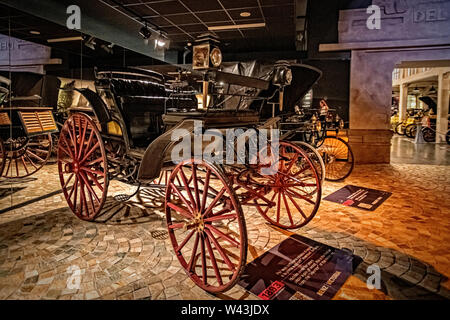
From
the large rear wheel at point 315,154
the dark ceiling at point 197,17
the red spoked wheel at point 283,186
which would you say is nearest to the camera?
the red spoked wheel at point 283,186

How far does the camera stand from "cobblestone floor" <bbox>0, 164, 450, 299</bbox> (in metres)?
1.87

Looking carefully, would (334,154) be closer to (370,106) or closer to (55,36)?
(370,106)

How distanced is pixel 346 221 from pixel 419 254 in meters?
0.83

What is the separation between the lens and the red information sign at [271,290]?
70.9 inches

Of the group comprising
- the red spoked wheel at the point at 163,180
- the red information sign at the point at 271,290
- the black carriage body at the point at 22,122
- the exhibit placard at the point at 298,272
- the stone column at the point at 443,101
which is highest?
the stone column at the point at 443,101

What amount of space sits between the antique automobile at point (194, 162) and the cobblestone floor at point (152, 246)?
184mm

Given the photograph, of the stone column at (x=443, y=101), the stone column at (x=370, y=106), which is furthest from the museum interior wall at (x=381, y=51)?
the stone column at (x=443, y=101)

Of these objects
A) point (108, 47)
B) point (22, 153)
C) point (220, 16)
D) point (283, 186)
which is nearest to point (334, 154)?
point (283, 186)

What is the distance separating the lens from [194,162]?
6.13 feet

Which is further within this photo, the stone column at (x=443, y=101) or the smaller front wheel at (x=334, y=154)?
the stone column at (x=443, y=101)

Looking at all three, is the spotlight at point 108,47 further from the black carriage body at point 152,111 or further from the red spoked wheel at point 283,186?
the red spoked wheel at point 283,186

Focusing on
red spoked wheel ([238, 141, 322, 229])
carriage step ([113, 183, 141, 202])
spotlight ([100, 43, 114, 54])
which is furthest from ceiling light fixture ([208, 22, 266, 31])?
carriage step ([113, 183, 141, 202])

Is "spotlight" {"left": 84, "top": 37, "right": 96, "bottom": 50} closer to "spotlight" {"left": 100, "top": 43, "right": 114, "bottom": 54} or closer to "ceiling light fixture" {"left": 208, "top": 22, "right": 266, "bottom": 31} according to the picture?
"spotlight" {"left": 100, "top": 43, "right": 114, "bottom": 54}
